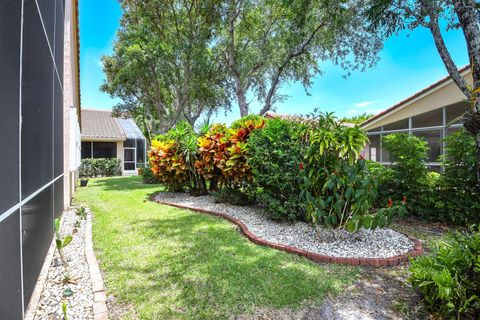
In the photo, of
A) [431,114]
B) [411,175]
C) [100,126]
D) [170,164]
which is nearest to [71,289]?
[170,164]

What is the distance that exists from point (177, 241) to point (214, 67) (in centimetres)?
1430

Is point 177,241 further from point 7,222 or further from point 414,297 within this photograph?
point 414,297

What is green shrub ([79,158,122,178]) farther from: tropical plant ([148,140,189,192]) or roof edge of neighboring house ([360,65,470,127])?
roof edge of neighboring house ([360,65,470,127])

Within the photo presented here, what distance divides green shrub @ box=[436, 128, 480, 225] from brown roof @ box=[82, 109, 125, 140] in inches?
849

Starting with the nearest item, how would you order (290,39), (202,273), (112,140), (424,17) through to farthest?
(202,273)
(424,17)
(290,39)
(112,140)

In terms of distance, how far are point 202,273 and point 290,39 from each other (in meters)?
11.9

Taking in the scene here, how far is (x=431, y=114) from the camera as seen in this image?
33.9ft

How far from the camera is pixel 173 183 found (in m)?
9.19

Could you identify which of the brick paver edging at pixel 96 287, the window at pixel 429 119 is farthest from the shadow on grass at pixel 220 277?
the window at pixel 429 119

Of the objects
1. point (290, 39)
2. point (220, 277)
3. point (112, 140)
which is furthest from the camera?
point (112, 140)

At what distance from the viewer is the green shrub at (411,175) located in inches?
244

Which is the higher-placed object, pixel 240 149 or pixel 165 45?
pixel 165 45

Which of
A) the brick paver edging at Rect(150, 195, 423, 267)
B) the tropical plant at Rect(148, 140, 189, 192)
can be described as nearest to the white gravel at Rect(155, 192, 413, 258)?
the brick paver edging at Rect(150, 195, 423, 267)

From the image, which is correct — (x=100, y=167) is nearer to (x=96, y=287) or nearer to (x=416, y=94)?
(x=96, y=287)
